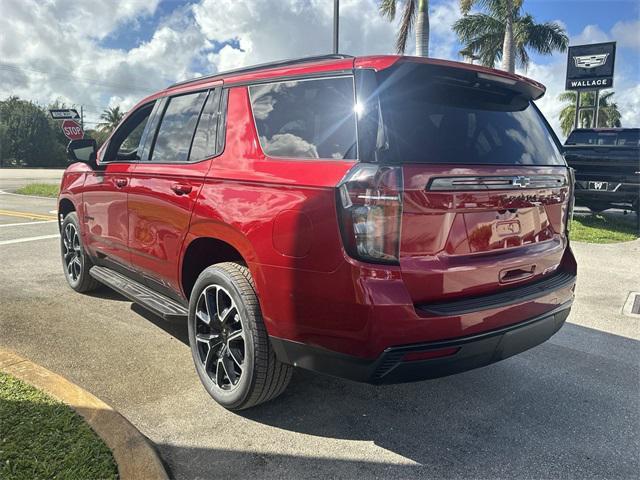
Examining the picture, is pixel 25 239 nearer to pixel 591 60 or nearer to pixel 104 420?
pixel 104 420

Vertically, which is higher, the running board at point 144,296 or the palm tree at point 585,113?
the palm tree at point 585,113

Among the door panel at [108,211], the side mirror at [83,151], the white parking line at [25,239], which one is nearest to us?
the door panel at [108,211]

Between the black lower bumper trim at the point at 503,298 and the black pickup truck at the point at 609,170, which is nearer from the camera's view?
the black lower bumper trim at the point at 503,298

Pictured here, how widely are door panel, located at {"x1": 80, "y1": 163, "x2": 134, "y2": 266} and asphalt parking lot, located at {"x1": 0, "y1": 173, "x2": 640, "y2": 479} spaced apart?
66cm

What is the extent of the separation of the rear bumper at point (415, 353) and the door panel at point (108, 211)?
205 centimetres

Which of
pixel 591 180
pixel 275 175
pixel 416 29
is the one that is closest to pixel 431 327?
pixel 275 175

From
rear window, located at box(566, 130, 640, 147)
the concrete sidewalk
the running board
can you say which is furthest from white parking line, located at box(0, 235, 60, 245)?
the concrete sidewalk

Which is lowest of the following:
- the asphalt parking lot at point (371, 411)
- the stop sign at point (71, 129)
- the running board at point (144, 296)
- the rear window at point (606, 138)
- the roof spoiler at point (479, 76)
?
the asphalt parking lot at point (371, 411)

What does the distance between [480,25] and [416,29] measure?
877cm

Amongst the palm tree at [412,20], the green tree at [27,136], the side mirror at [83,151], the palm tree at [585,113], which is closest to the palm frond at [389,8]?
the palm tree at [412,20]

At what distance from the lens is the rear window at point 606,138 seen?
34.4 feet

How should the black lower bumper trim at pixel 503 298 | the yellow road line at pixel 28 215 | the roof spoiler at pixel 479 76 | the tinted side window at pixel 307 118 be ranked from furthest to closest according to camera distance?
the yellow road line at pixel 28 215
the roof spoiler at pixel 479 76
the tinted side window at pixel 307 118
the black lower bumper trim at pixel 503 298

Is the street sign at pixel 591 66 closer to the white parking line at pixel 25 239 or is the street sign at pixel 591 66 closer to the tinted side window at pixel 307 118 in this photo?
the white parking line at pixel 25 239

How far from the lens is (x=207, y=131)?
127 inches
